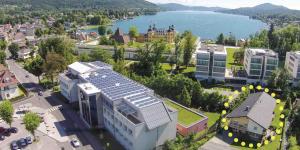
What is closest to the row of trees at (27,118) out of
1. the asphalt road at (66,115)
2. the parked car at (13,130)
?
the parked car at (13,130)

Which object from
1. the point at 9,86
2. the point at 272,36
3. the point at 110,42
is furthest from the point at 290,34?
the point at 9,86

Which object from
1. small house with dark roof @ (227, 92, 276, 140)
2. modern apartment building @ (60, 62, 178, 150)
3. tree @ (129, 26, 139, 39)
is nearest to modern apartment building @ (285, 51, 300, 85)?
small house with dark roof @ (227, 92, 276, 140)

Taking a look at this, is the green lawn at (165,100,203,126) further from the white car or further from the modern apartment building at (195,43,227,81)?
the modern apartment building at (195,43,227,81)

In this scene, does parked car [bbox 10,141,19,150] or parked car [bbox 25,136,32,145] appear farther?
parked car [bbox 25,136,32,145]

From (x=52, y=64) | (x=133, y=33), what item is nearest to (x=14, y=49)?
(x=52, y=64)

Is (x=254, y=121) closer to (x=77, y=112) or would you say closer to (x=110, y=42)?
(x=77, y=112)

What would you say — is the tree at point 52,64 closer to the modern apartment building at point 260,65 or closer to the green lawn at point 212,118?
the green lawn at point 212,118
